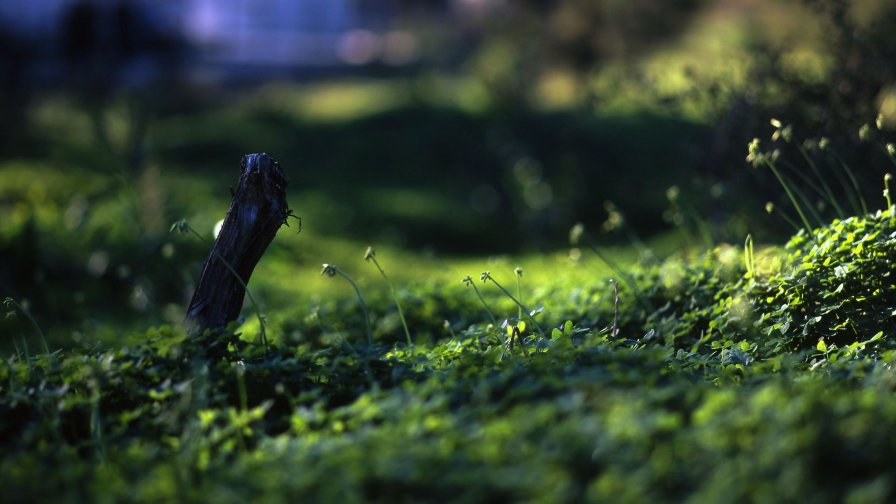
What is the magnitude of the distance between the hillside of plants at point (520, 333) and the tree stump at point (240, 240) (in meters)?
0.15

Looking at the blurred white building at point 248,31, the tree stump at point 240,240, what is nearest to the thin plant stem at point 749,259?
the tree stump at point 240,240

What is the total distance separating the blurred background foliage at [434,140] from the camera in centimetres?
593

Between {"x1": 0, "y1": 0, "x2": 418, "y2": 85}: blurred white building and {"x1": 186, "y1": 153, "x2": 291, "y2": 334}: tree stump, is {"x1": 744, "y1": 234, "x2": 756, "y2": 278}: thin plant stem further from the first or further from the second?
{"x1": 0, "y1": 0, "x2": 418, "y2": 85}: blurred white building

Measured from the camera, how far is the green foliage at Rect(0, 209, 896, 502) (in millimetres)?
2227

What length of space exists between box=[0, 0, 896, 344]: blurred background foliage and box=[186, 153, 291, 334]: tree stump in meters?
0.69

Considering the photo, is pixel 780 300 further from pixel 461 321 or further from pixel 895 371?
pixel 461 321

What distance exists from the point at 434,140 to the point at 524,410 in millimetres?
10820

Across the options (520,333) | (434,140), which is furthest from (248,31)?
(520,333)

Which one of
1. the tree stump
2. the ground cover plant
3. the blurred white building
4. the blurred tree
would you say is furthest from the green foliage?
the blurred white building

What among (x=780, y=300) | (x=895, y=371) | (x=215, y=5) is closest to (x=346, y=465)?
(x=895, y=371)

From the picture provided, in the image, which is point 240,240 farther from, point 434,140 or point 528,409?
point 434,140

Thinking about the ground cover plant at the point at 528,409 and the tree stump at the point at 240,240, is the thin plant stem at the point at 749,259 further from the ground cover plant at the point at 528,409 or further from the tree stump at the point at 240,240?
the tree stump at the point at 240,240

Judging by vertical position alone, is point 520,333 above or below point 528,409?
above

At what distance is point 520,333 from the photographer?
3.24m
